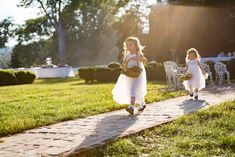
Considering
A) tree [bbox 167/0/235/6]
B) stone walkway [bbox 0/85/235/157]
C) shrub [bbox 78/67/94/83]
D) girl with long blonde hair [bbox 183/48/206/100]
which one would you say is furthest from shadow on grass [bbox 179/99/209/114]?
tree [bbox 167/0/235/6]

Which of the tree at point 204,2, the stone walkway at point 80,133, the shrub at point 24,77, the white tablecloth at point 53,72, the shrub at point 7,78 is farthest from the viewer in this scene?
the white tablecloth at point 53,72

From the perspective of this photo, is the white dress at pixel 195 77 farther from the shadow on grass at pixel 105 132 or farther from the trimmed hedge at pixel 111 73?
the trimmed hedge at pixel 111 73

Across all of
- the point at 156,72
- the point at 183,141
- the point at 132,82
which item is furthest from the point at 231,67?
the point at 183,141

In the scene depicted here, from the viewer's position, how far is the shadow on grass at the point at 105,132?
193 inches

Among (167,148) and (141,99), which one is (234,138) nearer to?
(167,148)

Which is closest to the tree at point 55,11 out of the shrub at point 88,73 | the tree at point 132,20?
the tree at point 132,20

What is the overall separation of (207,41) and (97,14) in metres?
45.1

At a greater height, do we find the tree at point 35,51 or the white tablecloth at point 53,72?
the tree at point 35,51

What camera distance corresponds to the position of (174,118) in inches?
288

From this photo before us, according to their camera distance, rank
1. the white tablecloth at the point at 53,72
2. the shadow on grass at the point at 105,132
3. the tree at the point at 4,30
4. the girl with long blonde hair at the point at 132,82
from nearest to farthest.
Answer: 1. the shadow on grass at the point at 105,132
2. the girl with long blonde hair at the point at 132,82
3. the white tablecloth at the point at 53,72
4. the tree at the point at 4,30

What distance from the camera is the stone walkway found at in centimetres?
507

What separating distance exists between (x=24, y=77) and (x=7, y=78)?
163cm

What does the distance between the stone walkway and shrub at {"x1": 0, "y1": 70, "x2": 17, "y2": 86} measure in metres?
19.5

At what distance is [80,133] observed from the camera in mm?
6168
